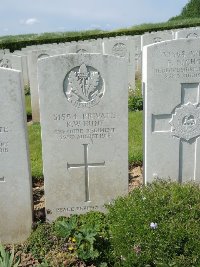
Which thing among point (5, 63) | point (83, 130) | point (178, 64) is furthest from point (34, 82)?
point (178, 64)

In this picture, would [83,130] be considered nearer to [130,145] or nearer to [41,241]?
[41,241]

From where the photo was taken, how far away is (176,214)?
341 cm

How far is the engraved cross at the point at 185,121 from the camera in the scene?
178 inches

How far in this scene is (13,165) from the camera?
4.11 meters

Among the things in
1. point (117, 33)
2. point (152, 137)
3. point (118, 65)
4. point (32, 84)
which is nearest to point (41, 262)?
point (152, 137)

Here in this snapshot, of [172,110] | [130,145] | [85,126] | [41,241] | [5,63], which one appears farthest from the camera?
[5,63]

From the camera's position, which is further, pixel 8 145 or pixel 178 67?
pixel 178 67

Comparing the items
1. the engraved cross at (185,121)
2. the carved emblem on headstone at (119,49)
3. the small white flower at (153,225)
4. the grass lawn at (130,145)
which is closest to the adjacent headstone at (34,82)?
the grass lawn at (130,145)

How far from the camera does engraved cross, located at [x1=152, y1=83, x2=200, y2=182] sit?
14.8ft

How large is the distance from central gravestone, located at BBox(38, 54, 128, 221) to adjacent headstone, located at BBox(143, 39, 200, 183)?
370 mm

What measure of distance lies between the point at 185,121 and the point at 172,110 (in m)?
0.22

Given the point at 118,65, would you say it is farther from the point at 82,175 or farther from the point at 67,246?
the point at 67,246

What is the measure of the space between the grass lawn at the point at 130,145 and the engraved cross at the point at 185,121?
4.74 ft

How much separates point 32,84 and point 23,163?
528 centimetres
